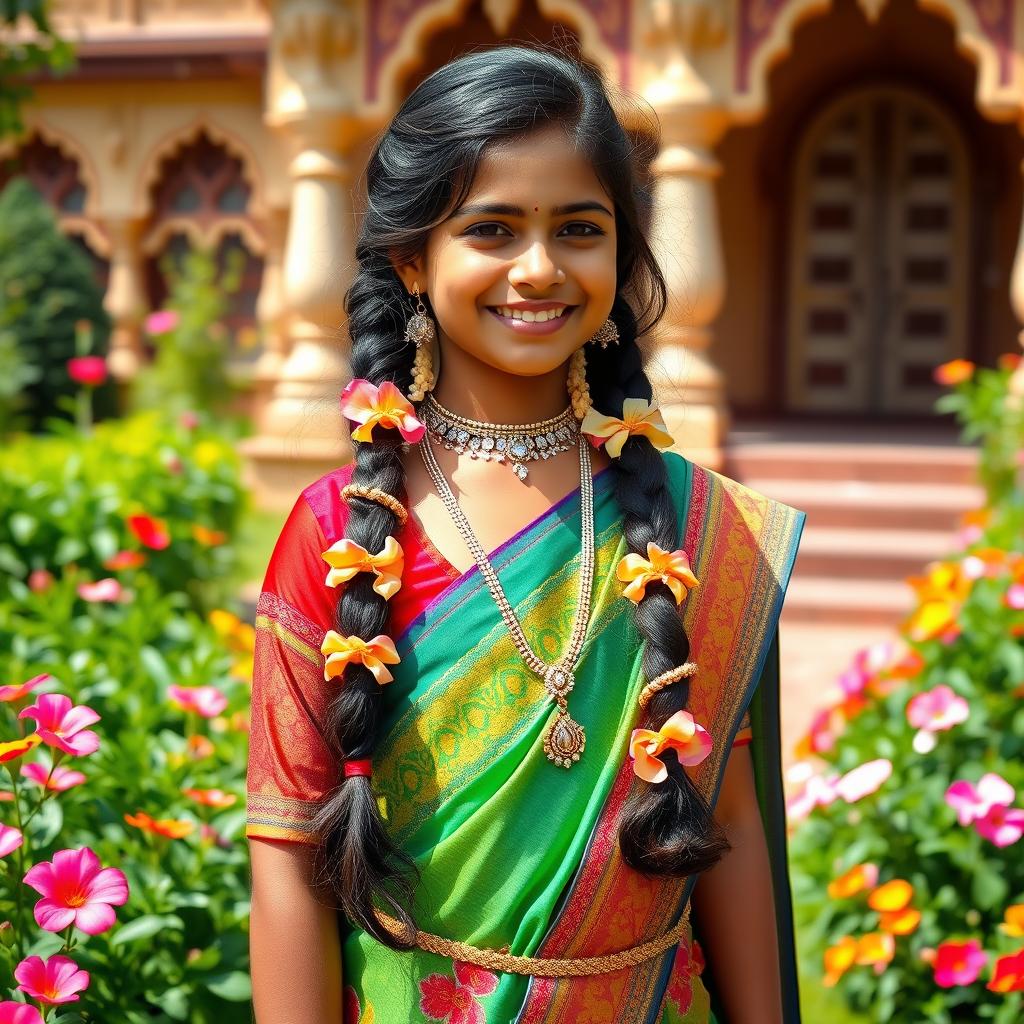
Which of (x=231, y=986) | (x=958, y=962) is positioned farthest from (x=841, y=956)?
(x=231, y=986)

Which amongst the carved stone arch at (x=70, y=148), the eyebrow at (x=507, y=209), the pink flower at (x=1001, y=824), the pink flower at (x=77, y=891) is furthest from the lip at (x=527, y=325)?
the carved stone arch at (x=70, y=148)

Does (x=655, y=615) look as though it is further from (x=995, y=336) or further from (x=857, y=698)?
(x=995, y=336)

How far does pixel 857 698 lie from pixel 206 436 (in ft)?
13.0

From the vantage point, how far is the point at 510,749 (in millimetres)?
1506

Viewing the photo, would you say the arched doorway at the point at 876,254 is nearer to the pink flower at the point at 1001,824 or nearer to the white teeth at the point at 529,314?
the pink flower at the point at 1001,824

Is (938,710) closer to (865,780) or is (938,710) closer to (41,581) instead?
(865,780)

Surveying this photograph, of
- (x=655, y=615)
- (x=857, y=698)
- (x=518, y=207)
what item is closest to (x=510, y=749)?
(x=655, y=615)

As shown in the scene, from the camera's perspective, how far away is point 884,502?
6.81m

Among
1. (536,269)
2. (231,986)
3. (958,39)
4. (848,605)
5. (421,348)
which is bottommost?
(848,605)

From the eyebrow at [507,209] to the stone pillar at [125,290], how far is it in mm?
9995

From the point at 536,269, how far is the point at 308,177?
249 inches

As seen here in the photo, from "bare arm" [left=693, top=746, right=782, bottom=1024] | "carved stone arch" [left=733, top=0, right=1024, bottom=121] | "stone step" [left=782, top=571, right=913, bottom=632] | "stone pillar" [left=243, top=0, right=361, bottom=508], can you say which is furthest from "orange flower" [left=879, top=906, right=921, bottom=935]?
"carved stone arch" [left=733, top=0, right=1024, bottom=121]

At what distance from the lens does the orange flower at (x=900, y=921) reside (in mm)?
2539

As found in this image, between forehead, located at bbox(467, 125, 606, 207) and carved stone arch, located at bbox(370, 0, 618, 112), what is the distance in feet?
20.4
